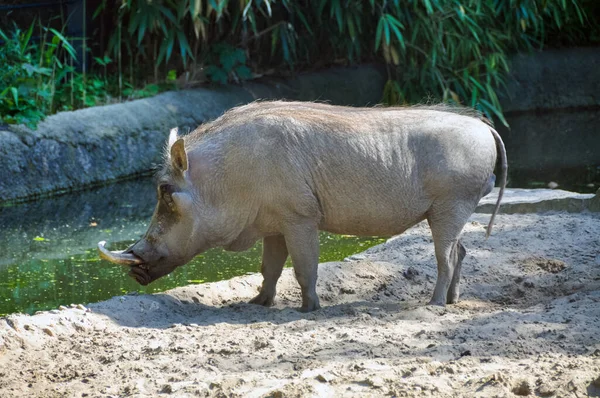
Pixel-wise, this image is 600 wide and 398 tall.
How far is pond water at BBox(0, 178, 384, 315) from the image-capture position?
19.9ft

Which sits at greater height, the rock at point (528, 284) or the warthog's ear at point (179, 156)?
the warthog's ear at point (179, 156)

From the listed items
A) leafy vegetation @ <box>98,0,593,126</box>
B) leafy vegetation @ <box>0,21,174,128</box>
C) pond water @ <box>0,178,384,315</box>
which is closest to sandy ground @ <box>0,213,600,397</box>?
pond water @ <box>0,178,384,315</box>

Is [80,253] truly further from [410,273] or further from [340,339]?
[340,339]

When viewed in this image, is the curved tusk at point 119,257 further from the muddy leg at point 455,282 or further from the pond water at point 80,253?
the muddy leg at point 455,282

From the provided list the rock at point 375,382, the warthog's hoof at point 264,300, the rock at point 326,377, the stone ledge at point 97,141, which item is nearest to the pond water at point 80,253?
the stone ledge at point 97,141

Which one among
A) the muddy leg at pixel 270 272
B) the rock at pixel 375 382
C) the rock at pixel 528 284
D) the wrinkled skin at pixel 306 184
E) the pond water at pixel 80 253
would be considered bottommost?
the pond water at pixel 80 253

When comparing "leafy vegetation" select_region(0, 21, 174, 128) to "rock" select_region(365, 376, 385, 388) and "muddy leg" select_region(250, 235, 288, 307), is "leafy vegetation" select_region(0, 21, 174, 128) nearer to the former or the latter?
"muddy leg" select_region(250, 235, 288, 307)

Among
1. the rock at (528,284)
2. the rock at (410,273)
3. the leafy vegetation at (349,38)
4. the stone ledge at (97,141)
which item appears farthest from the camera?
the leafy vegetation at (349,38)

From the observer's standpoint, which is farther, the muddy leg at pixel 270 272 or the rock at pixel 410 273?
the rock at pixel 410 273

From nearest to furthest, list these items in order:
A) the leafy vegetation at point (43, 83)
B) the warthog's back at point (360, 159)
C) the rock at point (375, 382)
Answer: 1. the rock at point (375, 382)
2. the warthog's back at point (360, 159)
3. the leafy vegetation at point (43, 83)

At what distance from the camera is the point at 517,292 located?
18.5 feet

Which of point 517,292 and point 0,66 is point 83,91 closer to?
point 0,66

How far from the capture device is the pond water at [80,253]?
19.9 feet

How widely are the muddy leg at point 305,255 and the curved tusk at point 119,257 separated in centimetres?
83
